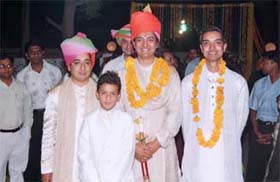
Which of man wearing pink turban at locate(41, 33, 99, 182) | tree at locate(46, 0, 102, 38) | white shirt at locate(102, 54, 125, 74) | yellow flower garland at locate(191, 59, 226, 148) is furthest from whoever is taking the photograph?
tree at locate(46, 0, 102, 38)

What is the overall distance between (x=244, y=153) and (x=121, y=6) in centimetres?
564

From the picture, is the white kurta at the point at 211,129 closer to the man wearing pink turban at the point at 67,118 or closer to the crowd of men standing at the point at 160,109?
the crowd of men standing at the point at 160,109

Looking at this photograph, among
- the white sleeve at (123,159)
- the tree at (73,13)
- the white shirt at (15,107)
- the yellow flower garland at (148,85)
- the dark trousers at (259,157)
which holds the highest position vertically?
the tree at (73,13)

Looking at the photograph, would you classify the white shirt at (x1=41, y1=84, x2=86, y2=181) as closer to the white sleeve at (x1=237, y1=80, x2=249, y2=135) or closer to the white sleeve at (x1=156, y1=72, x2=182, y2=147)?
the white sleeve at (x1=156, y1=72, x2=182, y2=147)

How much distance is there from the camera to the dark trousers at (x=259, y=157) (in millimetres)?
6566

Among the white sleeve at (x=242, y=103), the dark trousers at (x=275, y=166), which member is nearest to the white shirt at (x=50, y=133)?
the white sleeve at (x=242, y=103)

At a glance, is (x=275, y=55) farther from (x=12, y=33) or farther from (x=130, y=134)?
(x=12, y=33)

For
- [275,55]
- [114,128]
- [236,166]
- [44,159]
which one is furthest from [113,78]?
[275,55]

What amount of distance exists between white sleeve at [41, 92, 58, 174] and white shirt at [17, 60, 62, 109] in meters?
2.65

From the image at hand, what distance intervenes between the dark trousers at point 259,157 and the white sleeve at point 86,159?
3003mm

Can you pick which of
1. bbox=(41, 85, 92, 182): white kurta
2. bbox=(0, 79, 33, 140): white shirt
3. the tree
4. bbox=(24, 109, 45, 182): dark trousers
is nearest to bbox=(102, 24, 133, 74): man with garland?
bbox=(0, 79, 33, 140): white shirt

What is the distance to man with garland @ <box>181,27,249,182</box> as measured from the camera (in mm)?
4559

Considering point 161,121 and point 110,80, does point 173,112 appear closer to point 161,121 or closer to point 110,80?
point 161,121

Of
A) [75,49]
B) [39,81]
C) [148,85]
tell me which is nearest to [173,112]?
[148,85]
